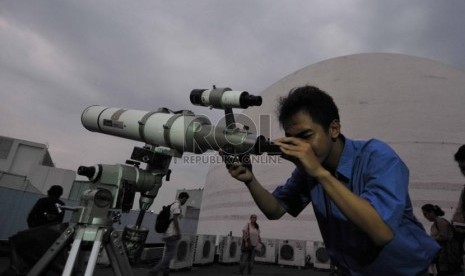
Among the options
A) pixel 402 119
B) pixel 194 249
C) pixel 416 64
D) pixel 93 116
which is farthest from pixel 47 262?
pixel 416 64

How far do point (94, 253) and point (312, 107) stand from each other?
1.94 meters

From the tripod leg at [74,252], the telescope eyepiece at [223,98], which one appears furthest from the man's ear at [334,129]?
the tripod leg at [74,252]

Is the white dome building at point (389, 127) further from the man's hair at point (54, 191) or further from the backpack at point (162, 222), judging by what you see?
the backpack at point (162, 222)

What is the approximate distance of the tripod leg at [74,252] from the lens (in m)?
2.18

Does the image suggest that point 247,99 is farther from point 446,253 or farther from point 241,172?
point 446,253

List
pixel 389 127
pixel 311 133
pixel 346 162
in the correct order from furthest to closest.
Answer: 1. pixel 389 127
2. pixel 346 162
3. pixel 311 133

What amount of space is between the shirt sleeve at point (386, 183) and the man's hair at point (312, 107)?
30 centimetres

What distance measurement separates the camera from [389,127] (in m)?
20.7

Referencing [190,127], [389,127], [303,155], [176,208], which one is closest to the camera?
[303,155]

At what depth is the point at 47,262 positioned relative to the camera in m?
2.23

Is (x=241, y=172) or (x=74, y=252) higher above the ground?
(x=241, y=172)

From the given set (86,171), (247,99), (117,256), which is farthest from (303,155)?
(86,171)

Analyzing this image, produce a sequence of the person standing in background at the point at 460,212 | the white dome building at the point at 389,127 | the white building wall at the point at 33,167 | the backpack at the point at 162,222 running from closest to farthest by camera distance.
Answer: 1. the backpack at the point at 162,222
2. the person standing in background at the point at 460,212
3. the white dome building at the point at 389,127
4. the white building wall at the point at 33,167

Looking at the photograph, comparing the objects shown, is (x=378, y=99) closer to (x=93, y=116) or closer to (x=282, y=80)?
(x=282, y=80)
